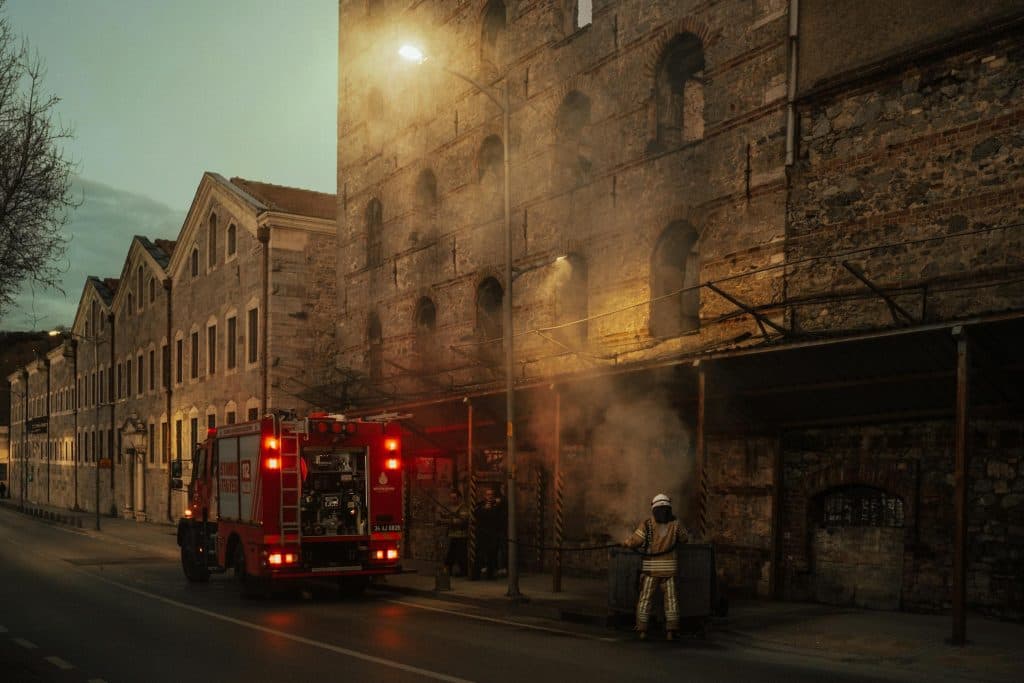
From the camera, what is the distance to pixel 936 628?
12.1 metres

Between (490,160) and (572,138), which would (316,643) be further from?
(490,160)


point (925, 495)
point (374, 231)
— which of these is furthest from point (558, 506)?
point (374, 231)

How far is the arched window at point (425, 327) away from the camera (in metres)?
25.5

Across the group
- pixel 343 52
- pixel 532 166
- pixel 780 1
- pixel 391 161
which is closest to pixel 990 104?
pixel 780 1

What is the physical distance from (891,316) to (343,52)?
70.1 feet

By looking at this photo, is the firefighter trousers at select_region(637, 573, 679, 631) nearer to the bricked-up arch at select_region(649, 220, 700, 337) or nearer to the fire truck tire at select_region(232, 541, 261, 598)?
the bricked-up arch at select_region(649, 220, 700, 337)

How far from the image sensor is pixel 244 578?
16.8 meters

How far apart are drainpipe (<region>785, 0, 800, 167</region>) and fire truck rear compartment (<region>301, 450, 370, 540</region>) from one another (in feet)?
27.4

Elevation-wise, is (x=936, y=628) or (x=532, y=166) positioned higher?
(x=532, y=166)

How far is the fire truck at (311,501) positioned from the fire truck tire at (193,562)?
1.57 m

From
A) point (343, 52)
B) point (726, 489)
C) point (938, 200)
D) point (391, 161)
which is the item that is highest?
point (343, 52)

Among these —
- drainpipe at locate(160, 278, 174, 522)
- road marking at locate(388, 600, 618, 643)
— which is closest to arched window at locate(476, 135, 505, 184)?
road marking at locate(388, 600, 618, 643)

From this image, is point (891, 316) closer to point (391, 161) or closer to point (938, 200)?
point (938, 200)

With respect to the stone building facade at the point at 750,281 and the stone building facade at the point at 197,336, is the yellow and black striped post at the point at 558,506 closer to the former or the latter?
the stone building facade at the point at 750,281
